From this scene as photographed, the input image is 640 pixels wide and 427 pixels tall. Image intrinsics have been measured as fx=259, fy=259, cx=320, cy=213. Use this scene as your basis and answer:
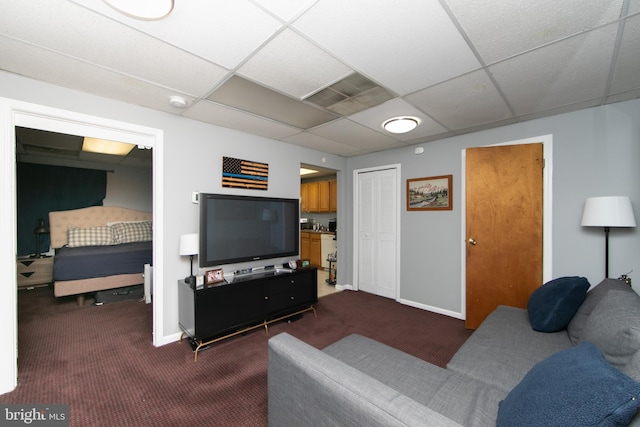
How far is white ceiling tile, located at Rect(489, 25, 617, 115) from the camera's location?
161 cm

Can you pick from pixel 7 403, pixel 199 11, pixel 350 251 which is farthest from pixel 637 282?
pixel 7 403

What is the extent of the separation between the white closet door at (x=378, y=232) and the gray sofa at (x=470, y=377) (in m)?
2.17

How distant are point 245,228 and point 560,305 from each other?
9.75 feet

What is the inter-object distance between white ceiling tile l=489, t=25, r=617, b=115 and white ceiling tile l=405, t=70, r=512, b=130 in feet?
0.32

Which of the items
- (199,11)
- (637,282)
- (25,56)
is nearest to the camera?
(199,11)

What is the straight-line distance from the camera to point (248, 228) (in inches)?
123

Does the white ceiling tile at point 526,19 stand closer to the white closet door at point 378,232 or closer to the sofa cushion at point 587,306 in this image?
the sofa cushion at point 587,306

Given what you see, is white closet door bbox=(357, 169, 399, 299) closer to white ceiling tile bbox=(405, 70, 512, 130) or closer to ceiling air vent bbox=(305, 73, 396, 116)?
white ceiling tile bbox=(405, 70, 512, 130)

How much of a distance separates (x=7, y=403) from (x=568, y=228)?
4.96m

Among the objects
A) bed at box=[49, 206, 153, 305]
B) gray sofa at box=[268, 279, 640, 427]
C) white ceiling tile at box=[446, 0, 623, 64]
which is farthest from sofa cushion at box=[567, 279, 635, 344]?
bed at box=[49, 206, 153, 305]

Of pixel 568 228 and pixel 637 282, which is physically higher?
pixel 568 228

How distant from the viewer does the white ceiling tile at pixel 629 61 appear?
4.83ft

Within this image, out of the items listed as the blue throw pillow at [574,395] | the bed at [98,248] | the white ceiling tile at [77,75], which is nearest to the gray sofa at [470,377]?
the blue throw pillow at [574,395]

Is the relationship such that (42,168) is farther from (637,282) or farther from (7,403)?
(637,282)
